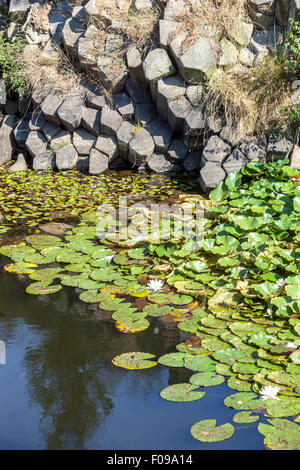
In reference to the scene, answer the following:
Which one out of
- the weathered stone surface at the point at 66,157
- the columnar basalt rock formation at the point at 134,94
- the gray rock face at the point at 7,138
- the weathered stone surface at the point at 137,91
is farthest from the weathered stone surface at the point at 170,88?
the gray rock face at the point at 7,138

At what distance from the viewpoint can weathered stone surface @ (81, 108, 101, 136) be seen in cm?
626

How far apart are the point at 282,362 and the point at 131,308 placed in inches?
39.1

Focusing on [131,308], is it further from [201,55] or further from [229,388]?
[201,55]

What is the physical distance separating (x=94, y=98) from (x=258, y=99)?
2.12m

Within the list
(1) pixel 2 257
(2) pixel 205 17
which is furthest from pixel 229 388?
(2) pixel 205 17

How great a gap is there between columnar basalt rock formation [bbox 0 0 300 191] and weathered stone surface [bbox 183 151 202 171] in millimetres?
11

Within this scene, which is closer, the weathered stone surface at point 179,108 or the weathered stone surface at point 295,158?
the weathered stone surface at point 295,158

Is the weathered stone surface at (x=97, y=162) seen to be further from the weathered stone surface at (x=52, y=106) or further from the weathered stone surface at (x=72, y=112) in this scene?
the weathered stone surface at (x=52, y=106)

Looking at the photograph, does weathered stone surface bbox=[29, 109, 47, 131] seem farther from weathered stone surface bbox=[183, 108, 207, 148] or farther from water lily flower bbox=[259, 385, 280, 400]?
water lily flower bbox=[259, 385, 280, 400]

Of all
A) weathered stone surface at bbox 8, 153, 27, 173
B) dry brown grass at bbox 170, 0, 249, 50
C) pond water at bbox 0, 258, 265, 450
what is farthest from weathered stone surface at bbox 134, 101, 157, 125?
pond water at bbox 0, 258, 265, 450

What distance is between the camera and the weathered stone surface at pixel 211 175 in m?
5.13

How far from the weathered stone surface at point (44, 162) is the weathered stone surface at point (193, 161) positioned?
170 cm

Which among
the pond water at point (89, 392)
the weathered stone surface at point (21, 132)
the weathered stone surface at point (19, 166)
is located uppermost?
the weathered stone surface at point (21, 132)
